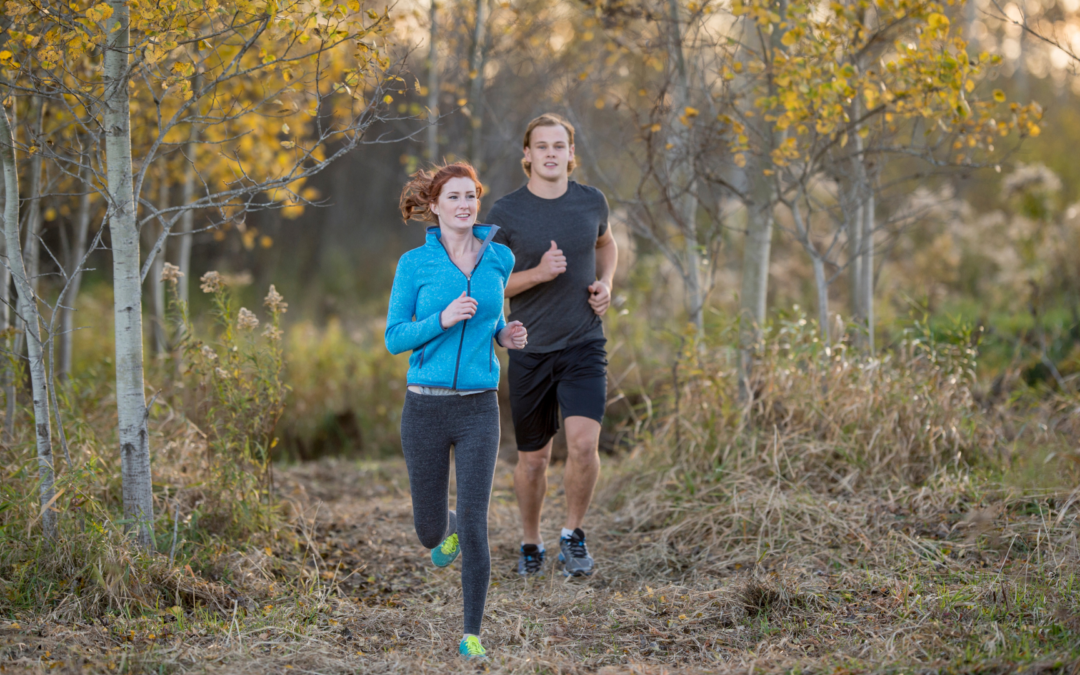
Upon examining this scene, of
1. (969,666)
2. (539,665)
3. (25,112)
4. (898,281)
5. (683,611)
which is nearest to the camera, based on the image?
(969,666)

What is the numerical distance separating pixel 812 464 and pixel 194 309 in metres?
9.01

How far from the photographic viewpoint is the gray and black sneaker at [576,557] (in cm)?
373

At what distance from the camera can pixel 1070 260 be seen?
334 inches

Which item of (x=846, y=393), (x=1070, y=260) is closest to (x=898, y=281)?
(x=1070, y=260)

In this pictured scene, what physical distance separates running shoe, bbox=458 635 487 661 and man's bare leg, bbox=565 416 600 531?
41.9 inches

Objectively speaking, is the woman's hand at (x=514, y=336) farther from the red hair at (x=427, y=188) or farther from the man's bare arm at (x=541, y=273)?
the man's bare arm at (x=541, y=273)

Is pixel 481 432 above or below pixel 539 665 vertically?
above

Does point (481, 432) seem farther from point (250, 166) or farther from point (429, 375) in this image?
point (250, 166)

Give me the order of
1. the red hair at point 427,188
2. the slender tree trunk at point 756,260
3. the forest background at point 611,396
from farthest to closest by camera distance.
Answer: the slender tree trunk at point 756,260 < the forest background at point 611,396 < the red hair at point 427,188

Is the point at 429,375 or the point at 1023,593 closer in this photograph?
the point at 429,375

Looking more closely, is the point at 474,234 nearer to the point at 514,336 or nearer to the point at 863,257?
the point at 514,336

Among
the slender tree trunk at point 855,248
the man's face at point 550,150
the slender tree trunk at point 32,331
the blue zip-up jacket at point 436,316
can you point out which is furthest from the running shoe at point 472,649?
the slender tree trunk at point 855,248

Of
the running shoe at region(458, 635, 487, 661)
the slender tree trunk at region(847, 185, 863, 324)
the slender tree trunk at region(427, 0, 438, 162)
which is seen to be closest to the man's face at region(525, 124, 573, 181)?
the running shoe at region(458, 635, 487, 661)

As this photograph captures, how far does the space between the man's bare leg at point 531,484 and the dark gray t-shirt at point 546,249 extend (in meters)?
0.50
